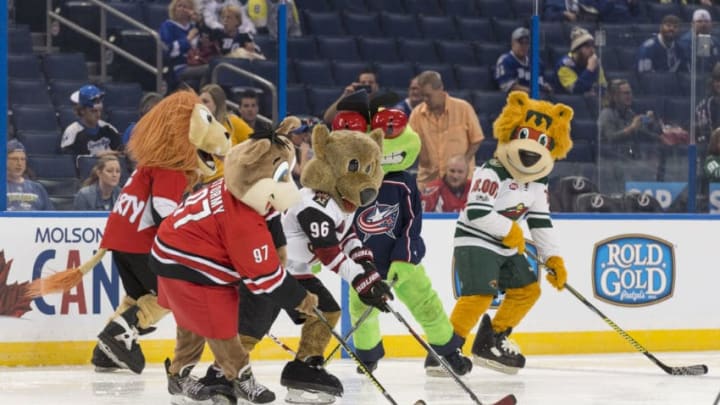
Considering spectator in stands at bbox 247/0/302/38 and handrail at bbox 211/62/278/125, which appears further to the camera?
spectator in stands at bbox 247/0/302/38

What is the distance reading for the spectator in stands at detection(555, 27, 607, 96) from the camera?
9.18 metres

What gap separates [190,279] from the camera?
6000 millimetres

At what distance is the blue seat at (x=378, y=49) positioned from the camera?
9.30 metres

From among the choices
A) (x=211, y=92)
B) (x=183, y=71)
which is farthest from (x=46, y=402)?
(x=183, y=71)

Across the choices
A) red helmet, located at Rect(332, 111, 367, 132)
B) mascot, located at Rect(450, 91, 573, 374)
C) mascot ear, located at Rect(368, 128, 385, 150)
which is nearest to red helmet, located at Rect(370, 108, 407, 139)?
red helmet, located at Rect(332, 111, 367, 132)

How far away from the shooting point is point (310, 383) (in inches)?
257

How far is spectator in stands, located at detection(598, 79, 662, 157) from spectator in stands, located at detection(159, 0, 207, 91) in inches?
91.0

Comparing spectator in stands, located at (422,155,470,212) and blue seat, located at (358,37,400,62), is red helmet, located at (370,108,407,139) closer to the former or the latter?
spectator in stands, located at (422,155,470,212)

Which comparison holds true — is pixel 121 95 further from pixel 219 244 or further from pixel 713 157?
pixel 713 157

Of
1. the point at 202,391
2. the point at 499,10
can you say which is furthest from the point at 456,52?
the point at 202,391

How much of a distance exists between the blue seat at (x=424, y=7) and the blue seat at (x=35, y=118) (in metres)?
3.06

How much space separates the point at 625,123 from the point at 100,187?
304cm

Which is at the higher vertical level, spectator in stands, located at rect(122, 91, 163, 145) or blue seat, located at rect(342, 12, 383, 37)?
blue seat, located at rect(342, 12, 383, 37)

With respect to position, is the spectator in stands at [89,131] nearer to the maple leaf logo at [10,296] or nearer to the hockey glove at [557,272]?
the maple leaf logo at [10,296]
